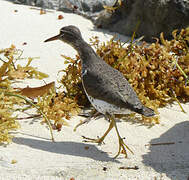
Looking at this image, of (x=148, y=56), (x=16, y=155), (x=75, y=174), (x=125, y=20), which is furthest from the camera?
(x=125, y=20)

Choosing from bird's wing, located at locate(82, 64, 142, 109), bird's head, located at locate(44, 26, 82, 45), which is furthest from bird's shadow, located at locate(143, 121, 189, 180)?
bird's head, located at locate(44, 26, 82, 45)

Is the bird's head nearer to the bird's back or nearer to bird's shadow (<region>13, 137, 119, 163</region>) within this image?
the bird's back

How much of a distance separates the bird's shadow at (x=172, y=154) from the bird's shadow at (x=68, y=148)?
0.42m

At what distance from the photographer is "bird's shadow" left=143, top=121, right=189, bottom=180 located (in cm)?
305

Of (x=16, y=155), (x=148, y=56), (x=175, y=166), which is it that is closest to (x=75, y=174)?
(x=16, y=155)

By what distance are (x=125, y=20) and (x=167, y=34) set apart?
112cm

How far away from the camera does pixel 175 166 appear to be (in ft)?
10.3

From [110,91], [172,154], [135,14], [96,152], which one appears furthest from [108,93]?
[135,14]

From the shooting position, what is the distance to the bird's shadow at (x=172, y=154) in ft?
10.0

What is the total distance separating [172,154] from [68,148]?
111 cm

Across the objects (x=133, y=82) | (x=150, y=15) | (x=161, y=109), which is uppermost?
(x=150, y=15)

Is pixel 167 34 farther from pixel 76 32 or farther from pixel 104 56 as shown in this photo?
pixel 76 32

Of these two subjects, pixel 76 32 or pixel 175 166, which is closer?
pixel 175 166

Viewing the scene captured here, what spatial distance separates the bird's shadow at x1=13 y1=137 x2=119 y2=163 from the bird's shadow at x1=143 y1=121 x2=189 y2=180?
42cm
